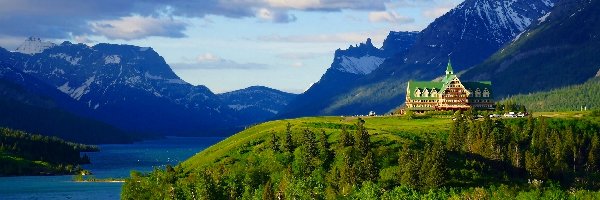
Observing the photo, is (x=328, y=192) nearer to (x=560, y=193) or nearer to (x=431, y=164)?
(x=431, y=164)

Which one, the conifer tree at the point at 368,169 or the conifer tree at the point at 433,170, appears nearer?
the conifer tree at the point at 433,170

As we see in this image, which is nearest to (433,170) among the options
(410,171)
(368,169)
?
(410,171)

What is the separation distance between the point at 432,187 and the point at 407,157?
44.8ft

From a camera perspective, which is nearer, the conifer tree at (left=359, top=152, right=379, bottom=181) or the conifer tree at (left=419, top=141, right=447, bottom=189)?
the conifer tree at (left=419, top=141, right=447, bottom=189)

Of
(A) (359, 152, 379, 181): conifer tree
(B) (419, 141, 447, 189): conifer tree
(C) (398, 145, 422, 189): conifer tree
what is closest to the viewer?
(B) (419, 141, 447, 189): conifer tree

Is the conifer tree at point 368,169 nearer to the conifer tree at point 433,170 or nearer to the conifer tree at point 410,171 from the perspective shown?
the conifer tree at point 410,171

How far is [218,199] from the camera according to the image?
18375 centimetres

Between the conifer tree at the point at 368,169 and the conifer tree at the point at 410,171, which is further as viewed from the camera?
the conifer tree at the point at 368,169

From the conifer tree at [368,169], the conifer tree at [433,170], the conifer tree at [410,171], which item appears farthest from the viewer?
the conifer tree at [368,169]

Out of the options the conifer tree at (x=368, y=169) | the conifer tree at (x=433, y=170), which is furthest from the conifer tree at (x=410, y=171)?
the conifer tree at (x=368, y=169)

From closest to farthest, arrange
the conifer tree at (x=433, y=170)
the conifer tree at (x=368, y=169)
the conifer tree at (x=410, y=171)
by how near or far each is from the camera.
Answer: the conifer tree at (x=433, y=170)
the conifer tree at (x=410, y=171)
the conifer tree at (x=368, y=169)

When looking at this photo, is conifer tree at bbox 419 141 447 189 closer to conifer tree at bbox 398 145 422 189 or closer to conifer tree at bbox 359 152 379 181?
conifer tree at bbox 398 145 422 189

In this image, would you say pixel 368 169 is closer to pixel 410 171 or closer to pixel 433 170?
pixel 410 171

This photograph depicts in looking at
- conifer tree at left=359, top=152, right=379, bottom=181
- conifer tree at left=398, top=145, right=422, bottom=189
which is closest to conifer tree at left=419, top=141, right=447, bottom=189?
conifer tree at left=398, top=145, right=422, bottom=189
